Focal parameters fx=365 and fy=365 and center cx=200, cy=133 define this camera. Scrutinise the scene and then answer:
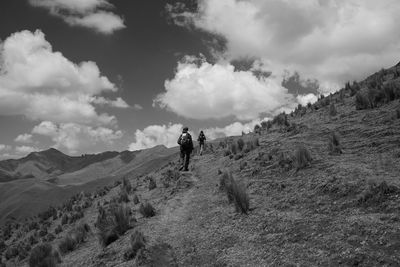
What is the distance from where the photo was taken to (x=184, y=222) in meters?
13.0

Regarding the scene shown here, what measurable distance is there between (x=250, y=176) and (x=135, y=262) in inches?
274

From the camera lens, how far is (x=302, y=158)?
1359 cm

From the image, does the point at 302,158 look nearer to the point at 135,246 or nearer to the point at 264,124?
the point at 135,246

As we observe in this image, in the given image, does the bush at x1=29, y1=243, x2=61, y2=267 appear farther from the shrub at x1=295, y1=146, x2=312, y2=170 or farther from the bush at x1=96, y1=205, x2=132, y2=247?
the shrub at x1=295, y1=146, x2=312, y2=170

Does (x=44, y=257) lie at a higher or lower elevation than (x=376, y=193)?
lower

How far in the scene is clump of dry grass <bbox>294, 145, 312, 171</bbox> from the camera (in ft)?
44.0

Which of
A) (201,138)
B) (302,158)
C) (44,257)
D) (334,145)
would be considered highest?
(201,138)

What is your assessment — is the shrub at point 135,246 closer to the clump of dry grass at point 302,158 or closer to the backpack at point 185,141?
the clump of dry grass at point 302,158

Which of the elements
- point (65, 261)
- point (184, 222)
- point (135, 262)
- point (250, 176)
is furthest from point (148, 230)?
point (250, 176)

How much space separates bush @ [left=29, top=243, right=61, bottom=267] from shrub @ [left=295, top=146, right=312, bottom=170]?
995 centimetres

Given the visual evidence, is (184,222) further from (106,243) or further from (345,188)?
(345,188)

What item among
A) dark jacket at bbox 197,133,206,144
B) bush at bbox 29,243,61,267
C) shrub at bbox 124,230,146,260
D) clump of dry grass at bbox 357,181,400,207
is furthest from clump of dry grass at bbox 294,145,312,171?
dark jacket at bbox 197,133,206,144

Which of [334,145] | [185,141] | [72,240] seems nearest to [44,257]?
[72,240]

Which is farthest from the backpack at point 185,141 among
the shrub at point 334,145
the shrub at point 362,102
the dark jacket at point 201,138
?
the shrub at point 362,102
